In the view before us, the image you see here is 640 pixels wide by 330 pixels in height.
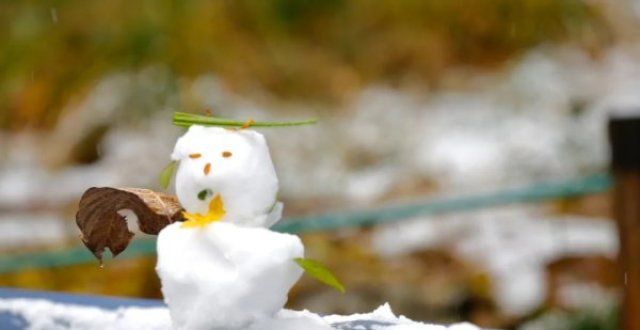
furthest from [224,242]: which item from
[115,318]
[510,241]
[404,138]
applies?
[404,138]

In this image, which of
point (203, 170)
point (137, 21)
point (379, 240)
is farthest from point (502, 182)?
point (203, 170)

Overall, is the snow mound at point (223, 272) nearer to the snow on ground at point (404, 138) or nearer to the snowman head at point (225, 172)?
the snowman head at point (225, 172)

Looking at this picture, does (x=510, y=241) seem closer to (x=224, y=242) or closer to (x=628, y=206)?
(x=628, y=206)

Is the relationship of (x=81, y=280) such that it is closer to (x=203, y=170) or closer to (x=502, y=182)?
(x=502, y=182)

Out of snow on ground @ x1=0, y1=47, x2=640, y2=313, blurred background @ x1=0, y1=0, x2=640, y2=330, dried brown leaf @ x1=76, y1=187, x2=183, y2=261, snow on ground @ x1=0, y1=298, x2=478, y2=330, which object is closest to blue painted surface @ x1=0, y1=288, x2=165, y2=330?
snow on ground @ x1=0, y1=298, x2=478, y2=330

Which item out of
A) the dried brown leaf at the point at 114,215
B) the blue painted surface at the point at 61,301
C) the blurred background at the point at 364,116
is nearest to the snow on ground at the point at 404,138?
the blurred background at the point at 364,116

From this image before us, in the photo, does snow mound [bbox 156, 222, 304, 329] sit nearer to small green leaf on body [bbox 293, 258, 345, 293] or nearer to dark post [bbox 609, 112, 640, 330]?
small green leaf on body [bbox 293, 258, 345, 293]
